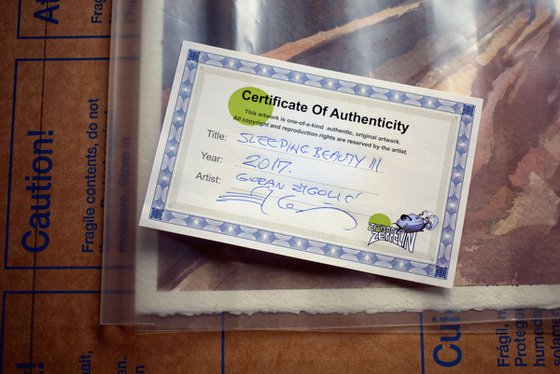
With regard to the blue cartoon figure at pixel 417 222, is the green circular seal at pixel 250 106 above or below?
above

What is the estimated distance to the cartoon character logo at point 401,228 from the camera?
1.53 feet

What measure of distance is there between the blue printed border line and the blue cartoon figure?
0.01 metres

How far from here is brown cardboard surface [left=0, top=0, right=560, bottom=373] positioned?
18.4 inches

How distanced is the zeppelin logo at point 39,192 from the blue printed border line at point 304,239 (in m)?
0.11

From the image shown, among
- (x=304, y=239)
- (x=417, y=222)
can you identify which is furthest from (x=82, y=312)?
(x=417, y=222)

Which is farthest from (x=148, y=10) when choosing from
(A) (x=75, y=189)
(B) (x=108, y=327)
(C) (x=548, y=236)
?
(C) (x=548, y=236)

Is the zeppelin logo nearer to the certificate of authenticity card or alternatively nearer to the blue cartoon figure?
the certificate of authenticity card

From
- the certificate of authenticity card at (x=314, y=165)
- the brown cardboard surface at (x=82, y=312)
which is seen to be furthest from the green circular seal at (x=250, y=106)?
the brown cardboard surface at (x=82, y=312)

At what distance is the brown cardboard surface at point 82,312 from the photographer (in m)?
0.47

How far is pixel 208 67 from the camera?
480mm
